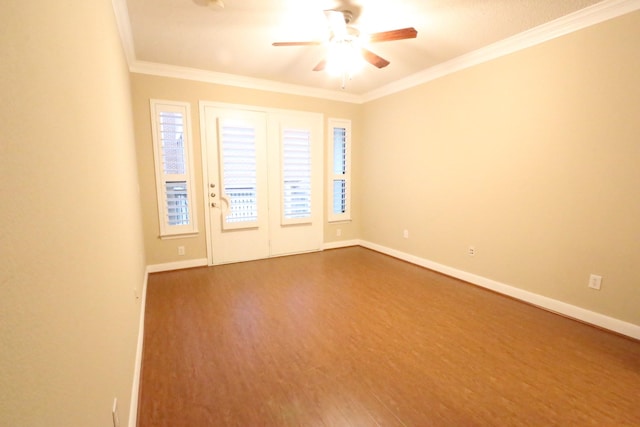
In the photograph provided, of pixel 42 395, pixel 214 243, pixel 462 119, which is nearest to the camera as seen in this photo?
pixel 42 395

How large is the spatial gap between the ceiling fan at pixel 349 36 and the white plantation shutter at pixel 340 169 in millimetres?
1978

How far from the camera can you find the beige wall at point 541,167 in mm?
2277

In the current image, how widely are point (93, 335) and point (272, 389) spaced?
3.88ft

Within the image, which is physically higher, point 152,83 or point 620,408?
point 152,83

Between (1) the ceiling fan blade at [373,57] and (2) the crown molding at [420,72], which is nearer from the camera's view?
(2) the crown molding at [420,72]

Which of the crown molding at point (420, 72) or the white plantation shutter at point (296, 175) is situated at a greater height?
the crown molding at point (420, 72)

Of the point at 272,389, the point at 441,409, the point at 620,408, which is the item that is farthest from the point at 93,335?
the point at 620,408

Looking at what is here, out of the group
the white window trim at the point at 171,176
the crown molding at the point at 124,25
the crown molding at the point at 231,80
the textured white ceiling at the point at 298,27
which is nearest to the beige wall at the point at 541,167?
the textured white ceiling at the point at 298,27

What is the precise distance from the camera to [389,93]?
438cm

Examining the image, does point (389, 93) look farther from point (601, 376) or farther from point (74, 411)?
point (74, 411)

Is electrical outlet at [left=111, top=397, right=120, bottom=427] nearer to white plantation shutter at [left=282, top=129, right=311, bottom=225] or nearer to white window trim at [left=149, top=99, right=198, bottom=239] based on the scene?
white window trim at [left=149, top=99, right=198, bottom=239]

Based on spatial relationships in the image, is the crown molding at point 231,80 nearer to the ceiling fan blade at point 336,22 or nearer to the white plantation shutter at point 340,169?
the white plantation shutter at point 340,169

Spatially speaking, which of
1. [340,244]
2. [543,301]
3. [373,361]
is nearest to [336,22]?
[373,361]

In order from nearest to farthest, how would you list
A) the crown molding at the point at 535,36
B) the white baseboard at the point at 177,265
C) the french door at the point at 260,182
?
1. the crown molding at the point at 535,36
2. the white baseboard at the point at 177,265
3. the french door at the point at 260,182
